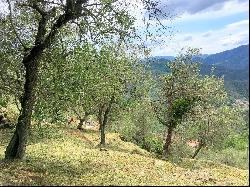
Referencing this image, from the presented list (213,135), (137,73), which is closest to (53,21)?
(137,73)

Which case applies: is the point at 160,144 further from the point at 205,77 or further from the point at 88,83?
the point at 88,83

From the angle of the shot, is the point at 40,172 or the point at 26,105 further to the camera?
the point at 26,105

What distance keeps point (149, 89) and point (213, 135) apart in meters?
19.5

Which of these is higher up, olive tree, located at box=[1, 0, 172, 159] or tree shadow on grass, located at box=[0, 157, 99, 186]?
olive tree, located at box=[1, 0, 172, 159]

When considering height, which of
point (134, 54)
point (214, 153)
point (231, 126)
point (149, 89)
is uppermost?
point (134, 54)

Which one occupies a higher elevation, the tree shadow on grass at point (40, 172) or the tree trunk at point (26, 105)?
the tree trunk at point (26, 105)

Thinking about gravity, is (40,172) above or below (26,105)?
below

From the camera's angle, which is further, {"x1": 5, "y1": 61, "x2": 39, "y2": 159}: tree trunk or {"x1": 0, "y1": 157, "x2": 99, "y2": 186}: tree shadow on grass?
{"x1": 5, "y1": 61, "x2": 39, "y2": 159}: tree trunk

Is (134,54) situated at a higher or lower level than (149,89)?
higher

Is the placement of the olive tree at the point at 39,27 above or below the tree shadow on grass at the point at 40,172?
above

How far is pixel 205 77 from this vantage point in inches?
2296

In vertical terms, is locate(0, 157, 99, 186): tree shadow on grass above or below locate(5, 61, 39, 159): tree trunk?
below

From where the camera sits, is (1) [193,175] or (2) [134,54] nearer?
(1) [193,175]

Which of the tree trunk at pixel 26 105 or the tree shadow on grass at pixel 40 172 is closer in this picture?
the tree shadow on grass at pixel 40 172
